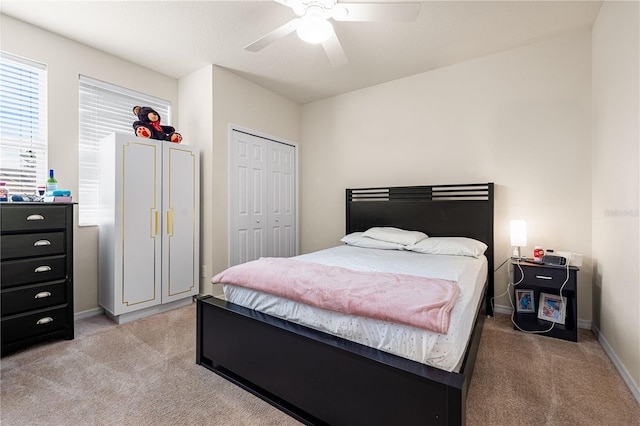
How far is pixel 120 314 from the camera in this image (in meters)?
2.67

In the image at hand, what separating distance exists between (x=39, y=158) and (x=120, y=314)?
159 cm

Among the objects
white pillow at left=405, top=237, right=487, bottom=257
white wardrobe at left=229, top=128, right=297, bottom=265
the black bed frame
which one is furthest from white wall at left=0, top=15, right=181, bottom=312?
white pillow at left=405, top=237, right=487, bottom=257

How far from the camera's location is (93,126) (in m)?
2.94

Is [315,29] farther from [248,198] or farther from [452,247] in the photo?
[248,198]

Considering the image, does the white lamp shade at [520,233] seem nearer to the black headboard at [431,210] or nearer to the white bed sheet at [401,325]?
the black headboard at [431,210]

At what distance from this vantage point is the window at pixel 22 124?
2.44 metres

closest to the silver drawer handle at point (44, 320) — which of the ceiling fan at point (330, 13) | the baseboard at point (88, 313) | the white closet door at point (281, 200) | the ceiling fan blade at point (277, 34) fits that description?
the baseboard at point (88, 313)

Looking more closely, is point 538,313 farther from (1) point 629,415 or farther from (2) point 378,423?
(2) point 378,423

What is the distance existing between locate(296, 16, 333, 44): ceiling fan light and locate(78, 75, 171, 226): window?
2006mm

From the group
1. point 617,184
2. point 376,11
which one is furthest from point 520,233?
point 376,11

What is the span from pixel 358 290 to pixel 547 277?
1934 mm

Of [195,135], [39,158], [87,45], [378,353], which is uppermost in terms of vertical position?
[87,45]

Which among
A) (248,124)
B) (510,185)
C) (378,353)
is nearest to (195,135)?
(248,124)

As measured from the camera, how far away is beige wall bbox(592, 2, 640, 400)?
1747 millimetres
